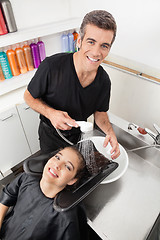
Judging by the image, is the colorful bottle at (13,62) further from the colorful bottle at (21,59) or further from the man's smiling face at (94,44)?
the man's smiling face at (94,44)

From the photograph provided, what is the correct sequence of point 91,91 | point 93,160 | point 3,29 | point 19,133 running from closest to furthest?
point 93,160 → point 91,91 → point 3,29 → point 19,133

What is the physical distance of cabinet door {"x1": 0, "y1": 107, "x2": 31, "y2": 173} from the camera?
1772 millimetres

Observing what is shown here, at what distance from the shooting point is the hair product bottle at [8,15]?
160cm

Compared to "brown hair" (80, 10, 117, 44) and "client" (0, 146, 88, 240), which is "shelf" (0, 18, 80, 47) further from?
"client" (0, 146, 88, 240)

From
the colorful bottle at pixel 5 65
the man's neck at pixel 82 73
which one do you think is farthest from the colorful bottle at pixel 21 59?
the man's neck at pixel 82 73

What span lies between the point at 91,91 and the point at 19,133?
1.15m

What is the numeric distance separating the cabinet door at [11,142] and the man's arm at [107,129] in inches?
36.8

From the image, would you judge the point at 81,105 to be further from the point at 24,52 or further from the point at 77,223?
the point at 24,52

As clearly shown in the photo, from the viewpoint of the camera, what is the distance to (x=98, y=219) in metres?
0.93

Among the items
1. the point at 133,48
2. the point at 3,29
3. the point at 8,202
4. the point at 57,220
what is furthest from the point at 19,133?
the point at 133,48

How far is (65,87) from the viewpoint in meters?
1.19

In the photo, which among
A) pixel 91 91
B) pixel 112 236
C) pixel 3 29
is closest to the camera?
pixel 112 236

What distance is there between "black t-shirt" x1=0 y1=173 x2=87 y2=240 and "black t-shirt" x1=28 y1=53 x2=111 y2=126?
571 millimetres

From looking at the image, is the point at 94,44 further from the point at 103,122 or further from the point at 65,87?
the point at 103,122
